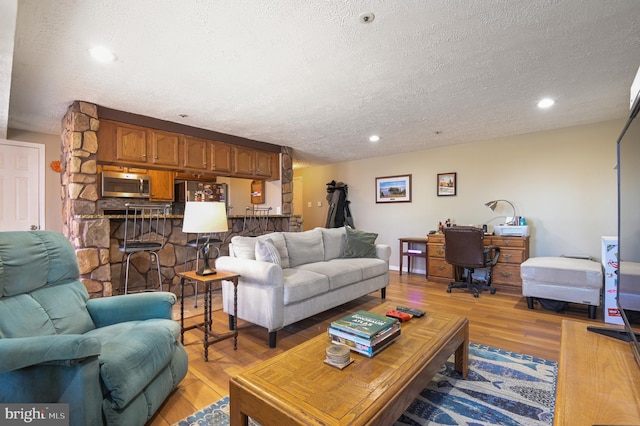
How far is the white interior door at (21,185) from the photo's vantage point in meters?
3.89

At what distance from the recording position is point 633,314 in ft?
3.64

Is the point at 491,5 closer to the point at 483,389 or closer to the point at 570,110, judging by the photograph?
the point at 483,389

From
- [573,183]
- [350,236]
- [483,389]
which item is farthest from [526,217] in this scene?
[483,389]

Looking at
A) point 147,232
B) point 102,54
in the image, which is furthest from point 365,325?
point 147,232

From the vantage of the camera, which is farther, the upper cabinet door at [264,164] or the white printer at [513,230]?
the upper cabinet door at [264,164]

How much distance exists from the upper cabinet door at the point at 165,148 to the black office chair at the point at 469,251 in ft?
12.7

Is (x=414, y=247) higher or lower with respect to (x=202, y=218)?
lower

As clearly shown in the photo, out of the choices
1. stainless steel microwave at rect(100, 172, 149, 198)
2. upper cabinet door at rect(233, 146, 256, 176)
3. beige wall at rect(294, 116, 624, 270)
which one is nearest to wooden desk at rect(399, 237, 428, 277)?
beige wall at rect(294, 116, 624, 270)

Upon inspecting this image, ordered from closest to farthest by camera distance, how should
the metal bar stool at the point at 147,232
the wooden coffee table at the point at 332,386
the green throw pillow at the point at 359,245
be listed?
the wooden coffee table at the point at 332,386, the metal bar stool at the point at 147,232, the green throw pillow at the point at 359,245

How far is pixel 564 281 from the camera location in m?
3.12

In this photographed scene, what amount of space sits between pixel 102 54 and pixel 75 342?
211 centimetres

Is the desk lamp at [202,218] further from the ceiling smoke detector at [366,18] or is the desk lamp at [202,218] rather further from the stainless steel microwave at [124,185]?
the stainless steel microwave at [124,185]

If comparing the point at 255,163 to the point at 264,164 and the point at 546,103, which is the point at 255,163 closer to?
the point at 264,164

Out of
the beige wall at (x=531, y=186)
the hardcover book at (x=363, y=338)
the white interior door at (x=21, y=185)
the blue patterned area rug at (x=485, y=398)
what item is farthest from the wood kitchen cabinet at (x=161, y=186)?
the hardcover book at (x=363, y=338)
